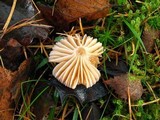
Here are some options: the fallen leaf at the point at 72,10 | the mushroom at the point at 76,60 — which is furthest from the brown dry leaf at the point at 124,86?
the fallen leaf at the point at 72,10

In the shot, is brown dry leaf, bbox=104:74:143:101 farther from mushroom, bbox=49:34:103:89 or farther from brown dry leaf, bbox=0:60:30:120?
brown dry leaf, bbox=0:60:30:120

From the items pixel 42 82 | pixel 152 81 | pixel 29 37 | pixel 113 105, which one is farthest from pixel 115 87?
pixel 29 37

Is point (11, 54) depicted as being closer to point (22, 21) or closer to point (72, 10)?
point (22, 21)

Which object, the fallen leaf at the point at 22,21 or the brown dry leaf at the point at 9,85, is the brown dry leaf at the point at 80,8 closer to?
the fallen leaf at the point at 22,21

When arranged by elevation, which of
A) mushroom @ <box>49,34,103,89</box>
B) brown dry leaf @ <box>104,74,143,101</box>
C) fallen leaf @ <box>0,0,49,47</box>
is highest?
fallen leaf @ <box>0,0,49,47</box>

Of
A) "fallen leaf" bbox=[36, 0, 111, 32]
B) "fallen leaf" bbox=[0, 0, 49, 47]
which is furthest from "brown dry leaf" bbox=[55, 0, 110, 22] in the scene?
"fallen leaf" bbox=[0, 0, 49, 47]

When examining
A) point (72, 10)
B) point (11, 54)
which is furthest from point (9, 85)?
point (72, 10)

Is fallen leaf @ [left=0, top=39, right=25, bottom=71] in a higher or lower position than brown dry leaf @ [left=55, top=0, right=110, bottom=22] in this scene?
lower
